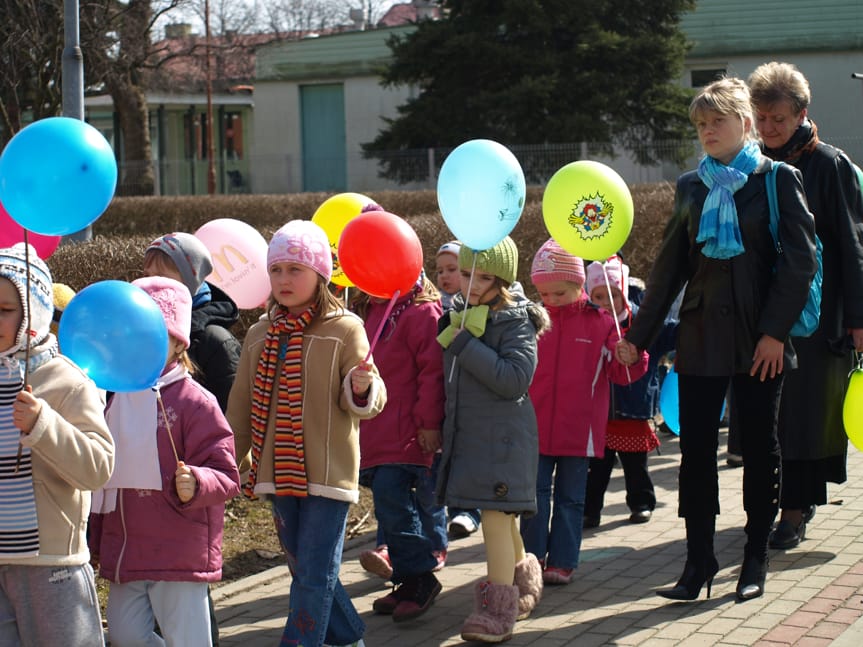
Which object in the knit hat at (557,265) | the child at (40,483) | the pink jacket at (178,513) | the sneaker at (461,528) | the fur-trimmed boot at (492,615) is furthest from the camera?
the sneaker at (461,528)

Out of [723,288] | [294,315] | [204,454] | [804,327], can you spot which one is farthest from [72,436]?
[804,327]

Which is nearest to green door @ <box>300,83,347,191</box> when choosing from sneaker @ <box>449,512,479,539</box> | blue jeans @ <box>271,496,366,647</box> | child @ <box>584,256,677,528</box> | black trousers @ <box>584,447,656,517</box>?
child @ <box>584,256,677,528</box>

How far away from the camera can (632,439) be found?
7234 millimetres

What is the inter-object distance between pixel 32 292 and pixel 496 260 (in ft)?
7.25

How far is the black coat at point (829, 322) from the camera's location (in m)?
5.97

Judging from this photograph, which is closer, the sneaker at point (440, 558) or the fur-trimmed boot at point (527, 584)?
the fur-trimmed boot at point (527, 584)

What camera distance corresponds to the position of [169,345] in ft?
14.5

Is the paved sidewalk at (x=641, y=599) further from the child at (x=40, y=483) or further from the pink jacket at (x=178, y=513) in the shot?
the child at (x=40, y=483)

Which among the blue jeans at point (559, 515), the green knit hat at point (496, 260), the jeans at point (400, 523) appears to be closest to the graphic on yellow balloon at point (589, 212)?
the green knit hat at point (496, 260)

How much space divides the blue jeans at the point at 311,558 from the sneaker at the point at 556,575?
144 cm

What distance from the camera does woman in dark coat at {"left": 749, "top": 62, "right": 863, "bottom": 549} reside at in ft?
19.7

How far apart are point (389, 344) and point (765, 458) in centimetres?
173

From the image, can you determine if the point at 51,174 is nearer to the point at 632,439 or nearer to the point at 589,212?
the point at 589,212

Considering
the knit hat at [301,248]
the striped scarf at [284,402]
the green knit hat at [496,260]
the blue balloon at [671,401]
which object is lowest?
the blue balloon at [671,401]
